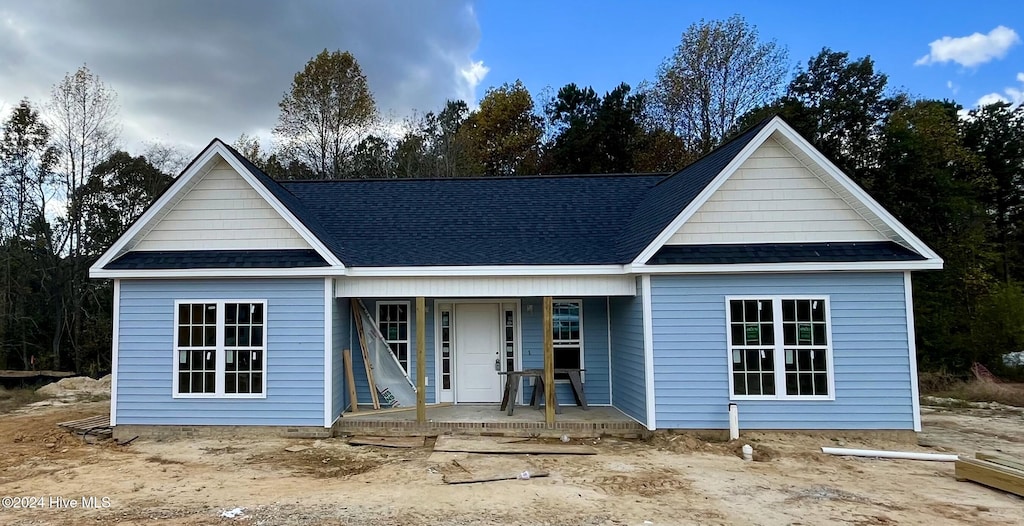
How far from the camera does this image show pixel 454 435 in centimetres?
885

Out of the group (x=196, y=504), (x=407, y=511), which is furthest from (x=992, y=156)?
(x=196, y=504)

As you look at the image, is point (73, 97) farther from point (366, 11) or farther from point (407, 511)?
point (407, 511)

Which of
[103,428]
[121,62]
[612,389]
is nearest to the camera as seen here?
[103,428]

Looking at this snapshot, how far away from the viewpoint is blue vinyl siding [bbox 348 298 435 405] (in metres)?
10.4

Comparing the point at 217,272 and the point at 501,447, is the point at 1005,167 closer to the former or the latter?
the point at 501,447

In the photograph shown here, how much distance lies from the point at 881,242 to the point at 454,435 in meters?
7.53

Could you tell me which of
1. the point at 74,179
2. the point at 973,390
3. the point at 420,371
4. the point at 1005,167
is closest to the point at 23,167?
the point at 74,179

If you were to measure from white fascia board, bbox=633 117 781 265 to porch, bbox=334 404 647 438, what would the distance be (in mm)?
2737

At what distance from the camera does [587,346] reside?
10.5 meters

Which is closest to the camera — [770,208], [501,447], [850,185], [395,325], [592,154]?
[501,447]

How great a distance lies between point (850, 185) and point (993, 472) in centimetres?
431

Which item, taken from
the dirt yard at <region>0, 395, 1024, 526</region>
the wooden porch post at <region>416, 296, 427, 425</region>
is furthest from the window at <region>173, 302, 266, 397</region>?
the wooden porch post at <region>416, 296, 427, 425</region>

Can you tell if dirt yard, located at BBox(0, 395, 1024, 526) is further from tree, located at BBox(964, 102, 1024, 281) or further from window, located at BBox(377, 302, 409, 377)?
tree, located at BBox(964, 102, 1024, 281)

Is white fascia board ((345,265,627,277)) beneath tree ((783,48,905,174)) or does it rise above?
beneath
